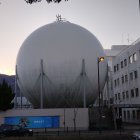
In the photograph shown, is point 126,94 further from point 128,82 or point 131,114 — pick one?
point 131,114

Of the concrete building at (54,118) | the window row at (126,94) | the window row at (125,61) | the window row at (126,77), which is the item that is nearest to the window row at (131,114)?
the window row at (126,94)

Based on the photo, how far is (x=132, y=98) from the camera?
67.6 m

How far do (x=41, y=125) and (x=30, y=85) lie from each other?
5991 millimetres

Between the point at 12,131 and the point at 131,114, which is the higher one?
the point at 131,114

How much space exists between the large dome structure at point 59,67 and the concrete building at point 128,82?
16912 mm

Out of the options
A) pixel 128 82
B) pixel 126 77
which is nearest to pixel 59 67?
pixel 128 82

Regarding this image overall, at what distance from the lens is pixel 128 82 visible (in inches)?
2783

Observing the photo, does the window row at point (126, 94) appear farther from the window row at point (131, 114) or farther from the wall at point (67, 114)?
the wall at point (67, 114)

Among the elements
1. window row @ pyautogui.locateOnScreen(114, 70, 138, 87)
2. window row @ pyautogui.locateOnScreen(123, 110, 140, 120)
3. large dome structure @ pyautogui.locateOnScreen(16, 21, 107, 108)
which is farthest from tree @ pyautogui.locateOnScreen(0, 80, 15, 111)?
window row @ pyautogui.locateOnScreen(123, 110, 140, 120)

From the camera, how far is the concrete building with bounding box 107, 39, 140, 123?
63688mm

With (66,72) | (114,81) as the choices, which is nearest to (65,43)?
(66,72)

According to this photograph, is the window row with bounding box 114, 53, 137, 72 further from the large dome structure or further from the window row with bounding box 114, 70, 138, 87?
the large dome structure

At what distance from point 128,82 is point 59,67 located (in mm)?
30047

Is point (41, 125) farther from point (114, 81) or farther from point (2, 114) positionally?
point (114, 81)
